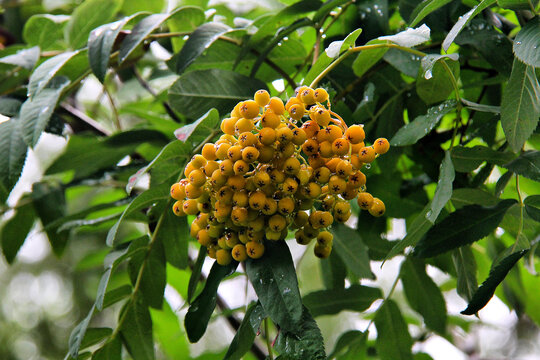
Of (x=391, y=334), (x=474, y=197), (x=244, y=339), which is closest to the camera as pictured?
(x=244, y=339)

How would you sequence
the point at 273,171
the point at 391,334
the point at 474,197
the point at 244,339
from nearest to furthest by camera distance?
the point at 273,171, the point at 244,339, the point at 474,197, the point at 391,334

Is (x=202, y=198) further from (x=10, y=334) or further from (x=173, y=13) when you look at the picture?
(x=10, y=334)

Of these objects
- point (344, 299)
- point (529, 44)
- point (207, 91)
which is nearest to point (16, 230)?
point (207, 91)

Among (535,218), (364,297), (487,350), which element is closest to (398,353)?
(364,297)

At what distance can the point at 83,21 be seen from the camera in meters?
1.08

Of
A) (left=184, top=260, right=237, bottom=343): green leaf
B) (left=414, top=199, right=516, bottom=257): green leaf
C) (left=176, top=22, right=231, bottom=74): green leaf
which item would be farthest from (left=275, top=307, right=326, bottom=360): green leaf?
(left=176, top=22, right=231, bottom=74): green leaf

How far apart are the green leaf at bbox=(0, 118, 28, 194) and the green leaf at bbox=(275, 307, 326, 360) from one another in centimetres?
48

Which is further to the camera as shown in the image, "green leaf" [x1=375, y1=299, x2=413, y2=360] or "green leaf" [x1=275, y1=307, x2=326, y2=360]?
"green leaf" [x1=375, y1=299, x2=413, y2=360]

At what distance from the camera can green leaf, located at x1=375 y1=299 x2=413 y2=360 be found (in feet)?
2.99

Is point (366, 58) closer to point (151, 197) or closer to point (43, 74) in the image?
point (151, 197)

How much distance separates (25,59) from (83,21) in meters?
0.19

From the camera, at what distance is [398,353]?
0.91 m

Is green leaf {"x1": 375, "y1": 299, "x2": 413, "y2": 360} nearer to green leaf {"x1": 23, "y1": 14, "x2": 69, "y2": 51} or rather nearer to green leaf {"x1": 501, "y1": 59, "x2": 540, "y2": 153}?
green leaf {"x1": 501, "y1": 59, "x2": 540, "y2": 153}

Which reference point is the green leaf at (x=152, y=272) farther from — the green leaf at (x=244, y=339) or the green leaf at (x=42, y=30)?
the green leaf at (x=42, y=30)
